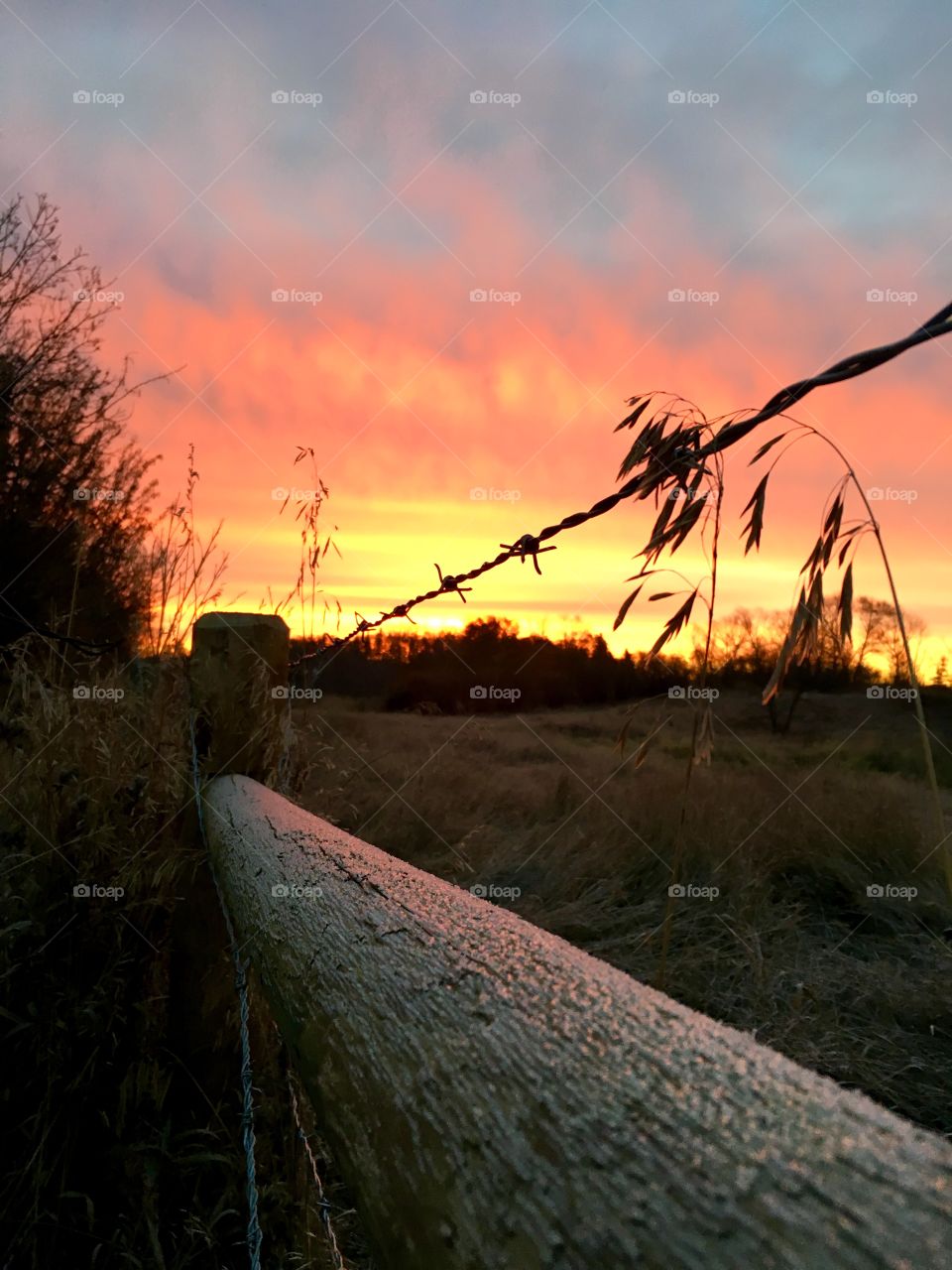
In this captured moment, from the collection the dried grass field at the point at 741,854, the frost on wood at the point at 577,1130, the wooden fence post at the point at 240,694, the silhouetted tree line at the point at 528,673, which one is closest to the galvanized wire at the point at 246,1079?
the wooden fence post at the point at 240,694

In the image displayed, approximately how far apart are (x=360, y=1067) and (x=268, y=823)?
0.89m

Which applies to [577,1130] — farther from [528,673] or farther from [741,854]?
[528,673]

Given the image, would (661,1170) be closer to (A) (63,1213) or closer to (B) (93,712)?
(A) (63,1213)

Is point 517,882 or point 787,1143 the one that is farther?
point 517,882

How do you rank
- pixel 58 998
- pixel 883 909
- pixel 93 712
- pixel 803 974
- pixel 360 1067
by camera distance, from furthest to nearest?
pixel 883 909
pixel 803 974
pixel 93 712
pixel 58 998
pixel 360 1067

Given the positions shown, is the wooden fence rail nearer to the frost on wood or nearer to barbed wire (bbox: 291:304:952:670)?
the frost on wood

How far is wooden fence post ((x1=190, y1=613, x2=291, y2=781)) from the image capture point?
2258 mm

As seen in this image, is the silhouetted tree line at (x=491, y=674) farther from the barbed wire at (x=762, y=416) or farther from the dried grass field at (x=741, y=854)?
the barbed wire at (x=762, y=416)

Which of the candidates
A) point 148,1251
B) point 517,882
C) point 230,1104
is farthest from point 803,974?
point 148,1251

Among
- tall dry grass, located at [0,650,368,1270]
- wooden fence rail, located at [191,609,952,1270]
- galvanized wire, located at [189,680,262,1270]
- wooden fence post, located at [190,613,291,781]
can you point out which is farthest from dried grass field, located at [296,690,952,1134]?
wooden fence rail, located at [191,609,952,1270]

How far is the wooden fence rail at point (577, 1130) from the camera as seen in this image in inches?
12.3

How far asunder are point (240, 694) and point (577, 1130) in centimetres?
198

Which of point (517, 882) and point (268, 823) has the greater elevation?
point (268, 823)

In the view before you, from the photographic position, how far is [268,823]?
144 centimetres
